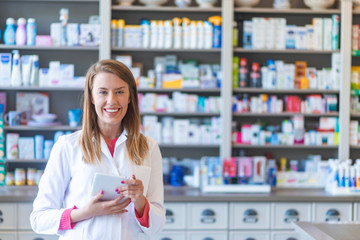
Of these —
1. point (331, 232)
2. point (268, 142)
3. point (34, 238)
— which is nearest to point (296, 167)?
point (268, 142)

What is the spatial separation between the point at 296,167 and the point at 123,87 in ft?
10.3

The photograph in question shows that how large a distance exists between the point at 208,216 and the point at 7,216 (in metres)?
1.66

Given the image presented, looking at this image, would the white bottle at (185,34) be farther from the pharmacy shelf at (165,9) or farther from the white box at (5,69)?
the white box at (5,69)

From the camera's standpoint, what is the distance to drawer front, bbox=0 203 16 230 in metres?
3.79

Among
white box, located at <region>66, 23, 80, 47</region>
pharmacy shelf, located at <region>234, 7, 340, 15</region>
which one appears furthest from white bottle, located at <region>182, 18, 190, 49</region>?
white box, located at <region>66, 23, 80, 47</region>

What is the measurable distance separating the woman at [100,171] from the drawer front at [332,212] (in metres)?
2.51

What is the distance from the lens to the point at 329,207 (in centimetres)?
398

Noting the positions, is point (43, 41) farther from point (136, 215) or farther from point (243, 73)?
point (136, 215)

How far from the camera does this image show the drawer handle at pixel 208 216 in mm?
3891

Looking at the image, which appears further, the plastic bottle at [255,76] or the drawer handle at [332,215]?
the plastic bottle at [255,76]

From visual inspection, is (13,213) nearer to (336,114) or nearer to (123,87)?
(123,87)

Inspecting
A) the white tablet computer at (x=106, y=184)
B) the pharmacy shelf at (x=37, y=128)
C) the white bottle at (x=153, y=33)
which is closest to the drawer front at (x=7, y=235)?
the pharmacy shelf at (x=37, y=128)

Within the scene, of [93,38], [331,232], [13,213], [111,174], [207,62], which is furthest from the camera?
[207,62]

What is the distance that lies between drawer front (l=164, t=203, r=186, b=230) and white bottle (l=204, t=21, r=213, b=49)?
1.48 metres
